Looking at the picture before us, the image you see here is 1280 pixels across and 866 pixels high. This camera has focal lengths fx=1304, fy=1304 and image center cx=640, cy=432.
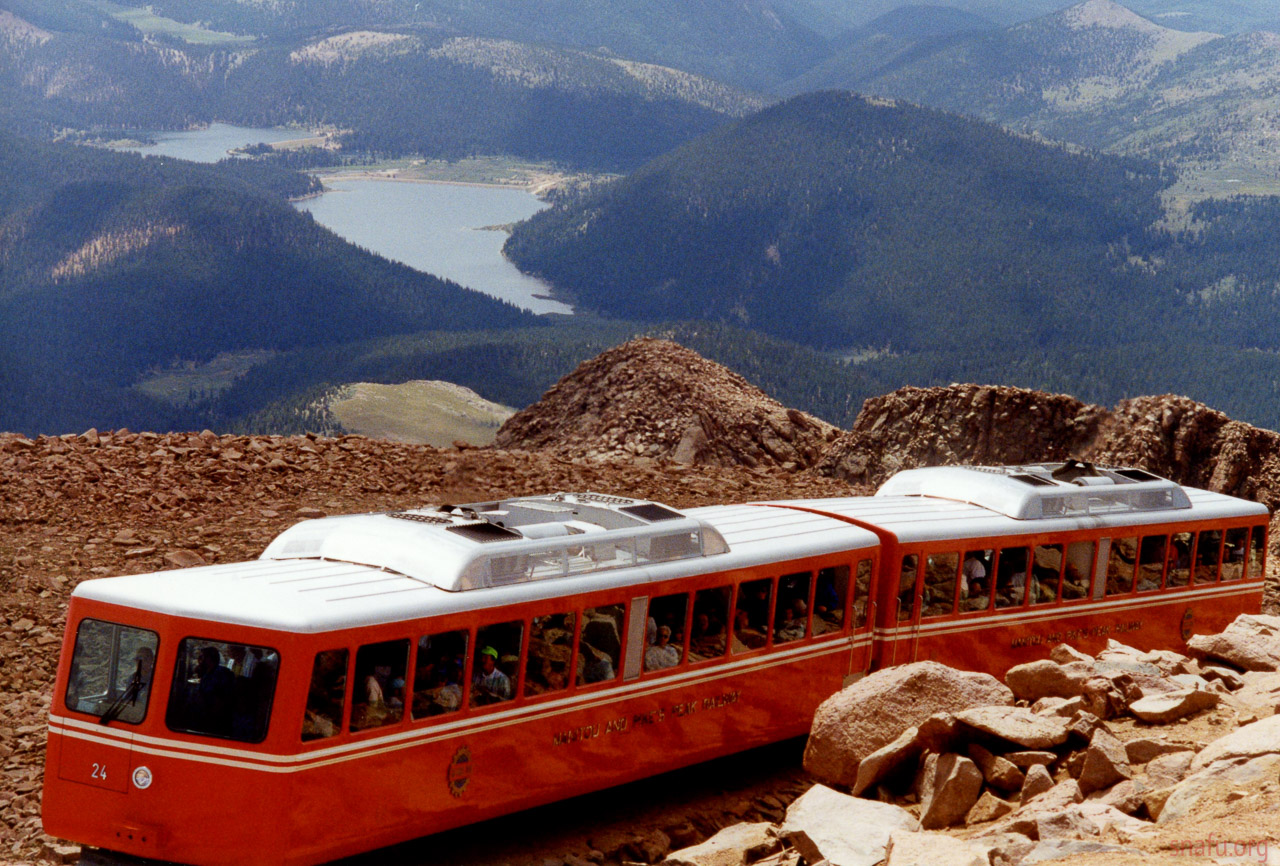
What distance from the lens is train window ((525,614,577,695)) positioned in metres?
13.5

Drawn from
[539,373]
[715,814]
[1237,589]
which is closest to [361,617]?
[715,814]

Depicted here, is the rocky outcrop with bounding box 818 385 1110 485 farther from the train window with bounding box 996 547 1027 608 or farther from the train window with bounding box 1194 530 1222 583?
the train window with bounding box 996 547 1027 608

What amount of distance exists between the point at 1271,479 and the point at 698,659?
87.9 feet

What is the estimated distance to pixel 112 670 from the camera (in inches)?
466

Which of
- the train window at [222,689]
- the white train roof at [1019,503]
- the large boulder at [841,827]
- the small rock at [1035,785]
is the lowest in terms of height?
the large boulder at [841,827]

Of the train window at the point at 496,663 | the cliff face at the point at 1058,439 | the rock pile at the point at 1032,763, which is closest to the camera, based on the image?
the rock pile at the point at 1032,763

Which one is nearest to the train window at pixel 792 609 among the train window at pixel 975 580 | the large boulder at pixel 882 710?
the large boulder at pixel 882 710

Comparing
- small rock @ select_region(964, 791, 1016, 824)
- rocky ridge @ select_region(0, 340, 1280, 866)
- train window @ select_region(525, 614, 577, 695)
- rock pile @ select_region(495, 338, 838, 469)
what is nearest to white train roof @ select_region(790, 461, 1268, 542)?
rocky ridge @ select_region(0, 340, 1280, 866)

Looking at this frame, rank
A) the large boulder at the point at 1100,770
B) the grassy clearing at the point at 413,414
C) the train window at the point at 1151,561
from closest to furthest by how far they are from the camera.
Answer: the large boulder at the point at 1100,770
the train window at the point at 1151,561
the grassy clearing at the point at 413,414

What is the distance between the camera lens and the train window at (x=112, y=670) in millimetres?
11719

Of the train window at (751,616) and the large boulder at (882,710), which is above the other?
the train window at (751,616)

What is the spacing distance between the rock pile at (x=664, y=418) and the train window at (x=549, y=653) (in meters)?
20.6

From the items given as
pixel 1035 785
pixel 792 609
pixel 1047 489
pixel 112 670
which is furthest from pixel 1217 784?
pixel 112 670

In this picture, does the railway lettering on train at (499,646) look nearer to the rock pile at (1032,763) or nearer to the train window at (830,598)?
the train window at (830,598)
